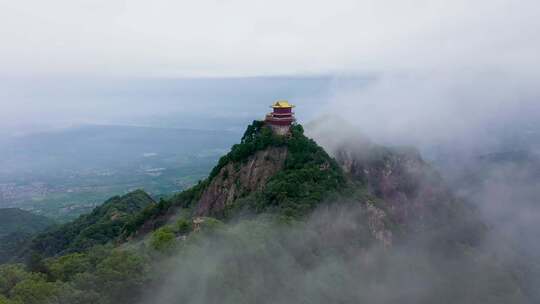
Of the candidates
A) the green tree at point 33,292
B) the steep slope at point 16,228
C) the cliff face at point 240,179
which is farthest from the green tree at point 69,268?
the steep slope at point 16,228

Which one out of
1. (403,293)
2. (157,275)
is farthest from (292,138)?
(157,275)

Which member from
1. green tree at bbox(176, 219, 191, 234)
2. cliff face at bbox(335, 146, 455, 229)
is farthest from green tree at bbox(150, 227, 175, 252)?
cliff face at bbox(335, 146, 455, 229)

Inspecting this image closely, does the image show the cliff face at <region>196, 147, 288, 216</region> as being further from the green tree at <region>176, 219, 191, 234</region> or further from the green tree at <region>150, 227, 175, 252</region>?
the green tree at <region>150, 227, 175, 252</region>

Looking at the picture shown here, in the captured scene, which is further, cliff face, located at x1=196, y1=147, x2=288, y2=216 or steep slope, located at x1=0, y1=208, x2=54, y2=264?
steep slope, located at x1=0, y1=208, x2=54, y2=264

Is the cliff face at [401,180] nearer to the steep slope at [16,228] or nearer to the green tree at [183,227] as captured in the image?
the green tree at [183,227]

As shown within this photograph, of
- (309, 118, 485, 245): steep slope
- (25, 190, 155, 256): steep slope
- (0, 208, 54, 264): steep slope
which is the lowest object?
(0, 208, 54, 264): steep slope

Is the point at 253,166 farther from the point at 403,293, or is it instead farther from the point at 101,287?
the point at 101,287
